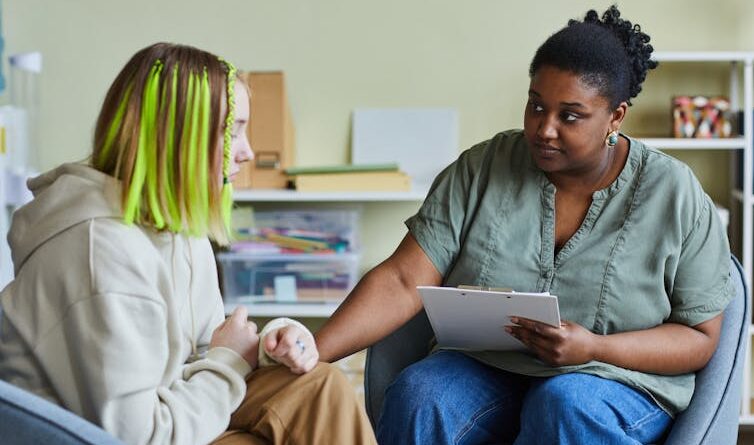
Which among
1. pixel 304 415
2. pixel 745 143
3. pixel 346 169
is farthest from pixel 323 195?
pixel 304 415

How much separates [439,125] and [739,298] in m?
1.55

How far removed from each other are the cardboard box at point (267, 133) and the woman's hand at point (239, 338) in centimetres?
159

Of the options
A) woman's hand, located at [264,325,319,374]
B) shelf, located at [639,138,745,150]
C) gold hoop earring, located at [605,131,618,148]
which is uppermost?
gold hoop earring, located at [605,131,618,148]

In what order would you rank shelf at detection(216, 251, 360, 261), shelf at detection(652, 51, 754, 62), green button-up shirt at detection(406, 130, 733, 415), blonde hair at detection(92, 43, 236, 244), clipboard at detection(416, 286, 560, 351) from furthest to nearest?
shelf at detection(216, 251, 360, 261) < shelf at detection(652, 51, 754, 62) < green button-up shirt at detection(406, 130, 733, 415) < clipboard at detection(416, 286, 560, 351) < blonde hair at detection(92, 43, 236, 244)

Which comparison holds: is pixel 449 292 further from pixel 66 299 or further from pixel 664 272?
pixel 66 299

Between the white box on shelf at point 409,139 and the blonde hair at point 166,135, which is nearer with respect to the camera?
the blonde hair at point 166,135

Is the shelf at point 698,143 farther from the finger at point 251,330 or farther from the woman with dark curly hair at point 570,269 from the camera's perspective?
the finger at point 251,330

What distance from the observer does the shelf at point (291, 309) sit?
3.04m

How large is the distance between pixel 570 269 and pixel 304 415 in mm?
640

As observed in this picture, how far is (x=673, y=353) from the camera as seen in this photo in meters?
1.75

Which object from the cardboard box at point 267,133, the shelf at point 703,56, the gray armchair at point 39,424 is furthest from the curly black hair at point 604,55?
the cardboard box at point 267,133

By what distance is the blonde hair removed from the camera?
134 cm

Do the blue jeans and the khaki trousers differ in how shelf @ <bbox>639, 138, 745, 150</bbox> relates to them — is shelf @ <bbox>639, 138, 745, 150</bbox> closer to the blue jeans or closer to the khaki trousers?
the blue jeans

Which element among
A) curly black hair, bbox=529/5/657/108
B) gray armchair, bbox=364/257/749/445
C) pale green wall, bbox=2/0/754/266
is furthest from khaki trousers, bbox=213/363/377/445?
pale green wall, bbox=2/0/754/266
